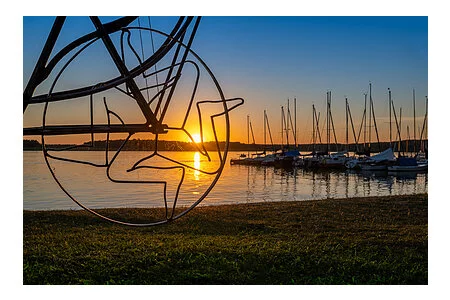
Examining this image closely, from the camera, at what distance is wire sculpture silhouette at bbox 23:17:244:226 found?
170cm

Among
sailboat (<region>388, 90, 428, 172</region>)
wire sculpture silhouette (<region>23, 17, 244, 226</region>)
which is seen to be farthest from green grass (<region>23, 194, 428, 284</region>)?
sailboat (<region>388, 90, 428, 172</region>)

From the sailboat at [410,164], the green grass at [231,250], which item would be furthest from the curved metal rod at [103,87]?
the sailboat at [410,164]

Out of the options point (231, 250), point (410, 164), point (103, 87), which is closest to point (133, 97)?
point (103, 87)

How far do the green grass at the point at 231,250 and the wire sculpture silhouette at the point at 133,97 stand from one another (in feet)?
1.33

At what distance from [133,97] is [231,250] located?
2.99 m

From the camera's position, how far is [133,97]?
1.78 m

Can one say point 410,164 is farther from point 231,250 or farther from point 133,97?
point 133,97

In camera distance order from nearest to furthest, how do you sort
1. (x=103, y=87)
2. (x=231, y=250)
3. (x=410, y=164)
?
(x=103, y=87) → (x=231, y=250) → (x=410, y=164)

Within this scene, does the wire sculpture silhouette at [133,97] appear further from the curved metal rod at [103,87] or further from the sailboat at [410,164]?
the sailboat at [410,164]

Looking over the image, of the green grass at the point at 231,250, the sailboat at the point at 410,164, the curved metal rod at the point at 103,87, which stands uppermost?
the curved metal rod at the point at 103,87

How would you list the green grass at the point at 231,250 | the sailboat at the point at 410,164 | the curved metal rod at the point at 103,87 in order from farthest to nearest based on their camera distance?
the sailboat at the point at 410,164 < the green grass at the point at 231,250 < the curved metal rod at the point at 103,87

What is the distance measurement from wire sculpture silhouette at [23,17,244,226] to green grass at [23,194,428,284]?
405 mm

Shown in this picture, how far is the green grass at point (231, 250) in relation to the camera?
4.06 metres
